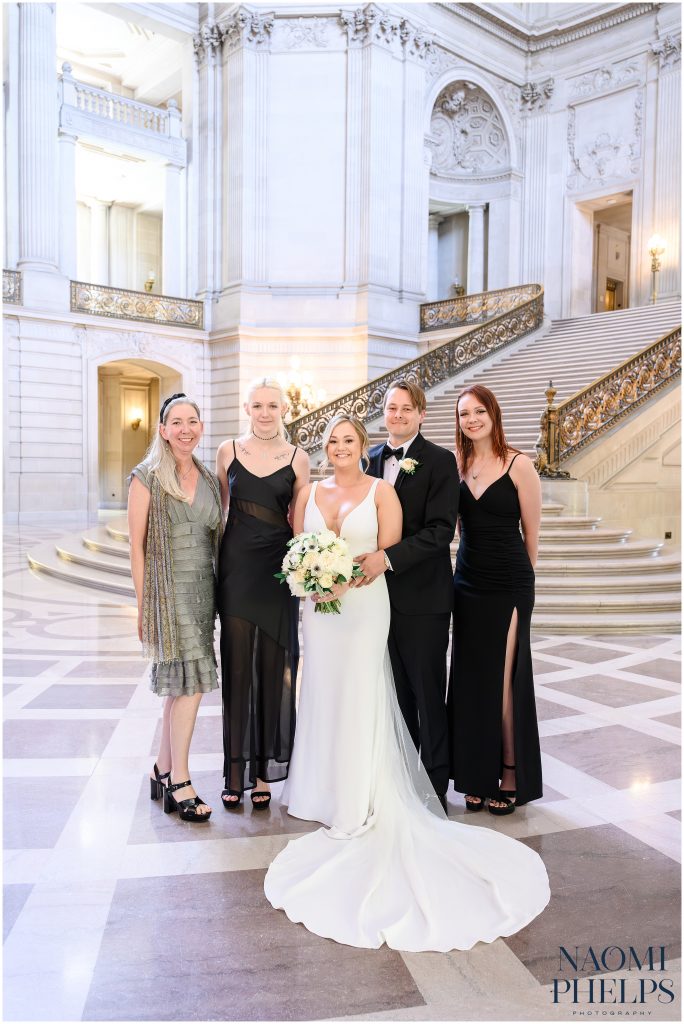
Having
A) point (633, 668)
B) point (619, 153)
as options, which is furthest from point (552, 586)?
point (619, 153)

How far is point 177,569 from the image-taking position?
3361 mm

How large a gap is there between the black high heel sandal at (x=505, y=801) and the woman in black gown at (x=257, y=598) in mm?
964

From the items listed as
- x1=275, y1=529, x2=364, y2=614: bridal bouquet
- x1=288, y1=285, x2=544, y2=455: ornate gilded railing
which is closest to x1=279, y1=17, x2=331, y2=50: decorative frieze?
x1=288, y1=285, x2=544, y2=455: ornate gilded railing

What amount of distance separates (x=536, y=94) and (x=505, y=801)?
23.4 meters

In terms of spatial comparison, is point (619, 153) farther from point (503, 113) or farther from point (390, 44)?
point (390, 44)

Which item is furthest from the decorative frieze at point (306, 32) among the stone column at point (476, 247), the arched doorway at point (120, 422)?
the arched doorway at point (120, 422)

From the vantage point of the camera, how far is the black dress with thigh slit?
135 inches

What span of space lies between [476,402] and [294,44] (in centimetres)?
1867

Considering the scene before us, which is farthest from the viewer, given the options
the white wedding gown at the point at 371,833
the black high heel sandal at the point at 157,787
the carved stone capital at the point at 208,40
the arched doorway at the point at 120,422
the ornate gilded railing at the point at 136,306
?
the arched doorway at the point at 120,422

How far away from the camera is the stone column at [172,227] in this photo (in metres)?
19.8

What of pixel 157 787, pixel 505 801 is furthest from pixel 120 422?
pixel 505 801

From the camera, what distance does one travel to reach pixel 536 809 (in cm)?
350

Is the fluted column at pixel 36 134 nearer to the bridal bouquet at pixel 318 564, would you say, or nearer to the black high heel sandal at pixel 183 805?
the black high heel sandal at pixel 183 805

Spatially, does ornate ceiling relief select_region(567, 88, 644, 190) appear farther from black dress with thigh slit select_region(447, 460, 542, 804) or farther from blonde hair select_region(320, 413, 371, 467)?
blonde hair select_region(320, 413, 371, 467)
